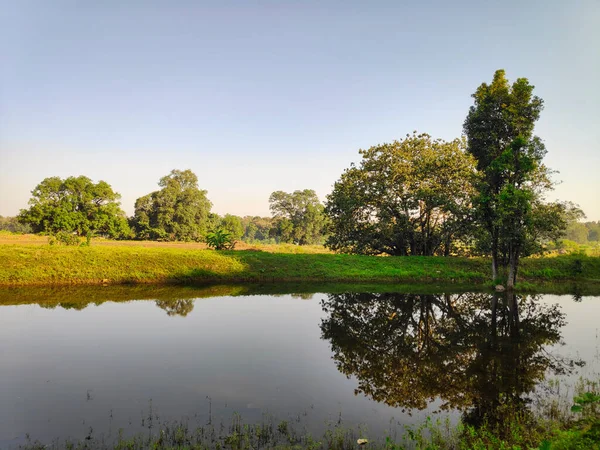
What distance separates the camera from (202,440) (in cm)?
679

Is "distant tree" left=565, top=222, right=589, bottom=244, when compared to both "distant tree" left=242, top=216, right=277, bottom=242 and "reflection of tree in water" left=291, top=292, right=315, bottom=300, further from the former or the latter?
"reflection of tree in water" left=291, top=292, right=315, bottom=300

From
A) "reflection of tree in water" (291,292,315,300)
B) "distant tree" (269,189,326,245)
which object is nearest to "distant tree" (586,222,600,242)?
"distant tree" (269,189,326,245)

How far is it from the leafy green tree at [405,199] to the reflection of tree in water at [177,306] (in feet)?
70.2

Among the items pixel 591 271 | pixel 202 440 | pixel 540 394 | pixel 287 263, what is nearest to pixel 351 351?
pixel 540 394

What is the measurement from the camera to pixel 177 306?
1956cm

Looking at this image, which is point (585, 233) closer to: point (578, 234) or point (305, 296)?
point (578, 234)

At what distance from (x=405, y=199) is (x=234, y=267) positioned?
18.9 metres

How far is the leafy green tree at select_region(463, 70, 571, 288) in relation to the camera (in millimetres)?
24828

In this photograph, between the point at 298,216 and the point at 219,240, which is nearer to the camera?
the point at 219,240

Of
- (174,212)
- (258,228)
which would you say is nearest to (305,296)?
(174,212)

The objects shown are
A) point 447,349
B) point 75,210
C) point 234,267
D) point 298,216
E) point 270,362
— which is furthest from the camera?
point 298,216

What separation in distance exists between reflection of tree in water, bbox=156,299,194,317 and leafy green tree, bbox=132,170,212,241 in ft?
155

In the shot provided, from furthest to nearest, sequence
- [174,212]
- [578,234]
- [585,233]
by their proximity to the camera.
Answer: [585,233] < [578,234] < [174,212]

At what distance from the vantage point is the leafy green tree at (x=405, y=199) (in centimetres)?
3497
